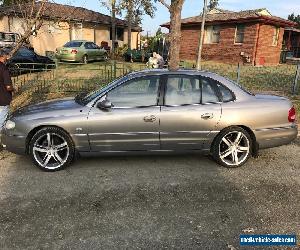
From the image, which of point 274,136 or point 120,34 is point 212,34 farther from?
point 274,136

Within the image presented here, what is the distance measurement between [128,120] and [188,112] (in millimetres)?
917

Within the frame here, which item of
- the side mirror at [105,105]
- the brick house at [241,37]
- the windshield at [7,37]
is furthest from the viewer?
the brick house at [241,37]

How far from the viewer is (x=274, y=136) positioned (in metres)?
5.03

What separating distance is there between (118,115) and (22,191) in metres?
1.69

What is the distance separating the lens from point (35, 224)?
346cm

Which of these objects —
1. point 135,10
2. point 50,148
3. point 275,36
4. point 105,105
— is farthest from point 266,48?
point 50,148

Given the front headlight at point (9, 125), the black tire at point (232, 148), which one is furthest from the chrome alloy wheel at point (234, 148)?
the front headlight at point (9, 125)

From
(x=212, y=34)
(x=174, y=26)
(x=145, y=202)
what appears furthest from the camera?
(x=212, y=34)

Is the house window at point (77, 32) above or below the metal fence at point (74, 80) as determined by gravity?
above

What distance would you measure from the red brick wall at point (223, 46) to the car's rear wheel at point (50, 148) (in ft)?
66.0

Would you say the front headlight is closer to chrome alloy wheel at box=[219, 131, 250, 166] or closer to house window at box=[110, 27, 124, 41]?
chrome alloy wheel at box=[219, 131, 250, 166]

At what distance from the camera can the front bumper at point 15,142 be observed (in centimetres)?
481

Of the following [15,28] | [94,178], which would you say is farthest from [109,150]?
[15,28]

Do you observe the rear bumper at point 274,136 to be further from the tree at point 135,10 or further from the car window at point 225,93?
the tree at point 135,10
